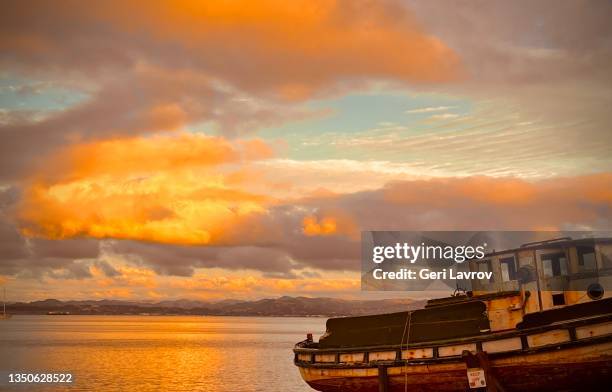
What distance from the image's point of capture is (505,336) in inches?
829

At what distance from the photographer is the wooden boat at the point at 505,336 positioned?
2002 centimetres

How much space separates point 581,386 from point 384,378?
283 inches

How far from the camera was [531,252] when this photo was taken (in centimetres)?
2297

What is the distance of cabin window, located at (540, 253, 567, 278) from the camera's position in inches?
870

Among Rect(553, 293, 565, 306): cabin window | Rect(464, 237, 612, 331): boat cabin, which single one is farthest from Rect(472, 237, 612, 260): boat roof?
Rect(553, 293, 565, 306): cabin window

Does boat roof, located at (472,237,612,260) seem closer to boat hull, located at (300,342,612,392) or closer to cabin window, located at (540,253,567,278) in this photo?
cabin window, located at (540,253,567,278)

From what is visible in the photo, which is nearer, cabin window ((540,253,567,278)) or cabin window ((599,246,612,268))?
cabin window ((599,246,612,268))

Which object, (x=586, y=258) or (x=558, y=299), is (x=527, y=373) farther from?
(x=586, y=258)

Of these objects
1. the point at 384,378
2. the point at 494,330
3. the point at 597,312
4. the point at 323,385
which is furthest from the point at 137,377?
the point at 597,312

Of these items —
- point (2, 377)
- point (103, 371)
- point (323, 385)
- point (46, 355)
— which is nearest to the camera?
point (323, 385)

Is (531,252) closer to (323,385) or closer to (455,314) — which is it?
(455,314)

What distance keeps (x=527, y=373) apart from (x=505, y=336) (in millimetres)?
1434

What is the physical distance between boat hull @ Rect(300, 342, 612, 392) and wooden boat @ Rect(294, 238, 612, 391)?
0.03m

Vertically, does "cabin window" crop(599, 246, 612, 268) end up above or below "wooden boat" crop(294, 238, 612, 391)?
above
